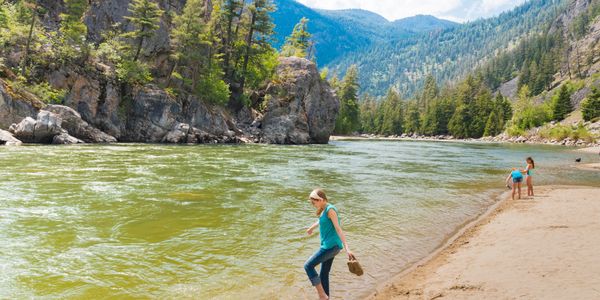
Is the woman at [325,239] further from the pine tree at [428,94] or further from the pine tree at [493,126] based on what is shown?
the pine tree at [428,94]

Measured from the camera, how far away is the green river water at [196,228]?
24.1ft

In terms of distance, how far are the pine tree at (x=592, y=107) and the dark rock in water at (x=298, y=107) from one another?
70.7 m

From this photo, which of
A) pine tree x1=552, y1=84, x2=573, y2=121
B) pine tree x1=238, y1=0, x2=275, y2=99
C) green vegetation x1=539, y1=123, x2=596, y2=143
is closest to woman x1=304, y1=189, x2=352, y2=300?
pine tree x1=238, y1=0, x2=275, y2=99

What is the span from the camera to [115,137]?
4669 cm

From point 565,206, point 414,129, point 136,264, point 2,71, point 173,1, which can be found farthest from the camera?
point 414,129

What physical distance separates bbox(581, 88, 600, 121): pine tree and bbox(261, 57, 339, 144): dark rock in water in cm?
7070

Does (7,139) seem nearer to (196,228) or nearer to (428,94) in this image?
(196,228)

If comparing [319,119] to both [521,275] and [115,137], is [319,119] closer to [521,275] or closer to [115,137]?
[115,137]

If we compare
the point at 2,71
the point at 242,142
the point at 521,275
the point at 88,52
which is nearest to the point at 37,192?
the point at 521,275

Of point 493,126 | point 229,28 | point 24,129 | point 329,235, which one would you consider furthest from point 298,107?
point 493,126

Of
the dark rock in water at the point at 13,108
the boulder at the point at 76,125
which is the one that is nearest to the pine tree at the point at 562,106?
the boulder at the point at 76,125

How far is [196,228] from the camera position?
11141 mm

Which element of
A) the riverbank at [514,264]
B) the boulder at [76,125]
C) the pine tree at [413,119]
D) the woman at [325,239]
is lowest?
the riverbank at [514,264]

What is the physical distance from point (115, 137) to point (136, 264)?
43472 mm
